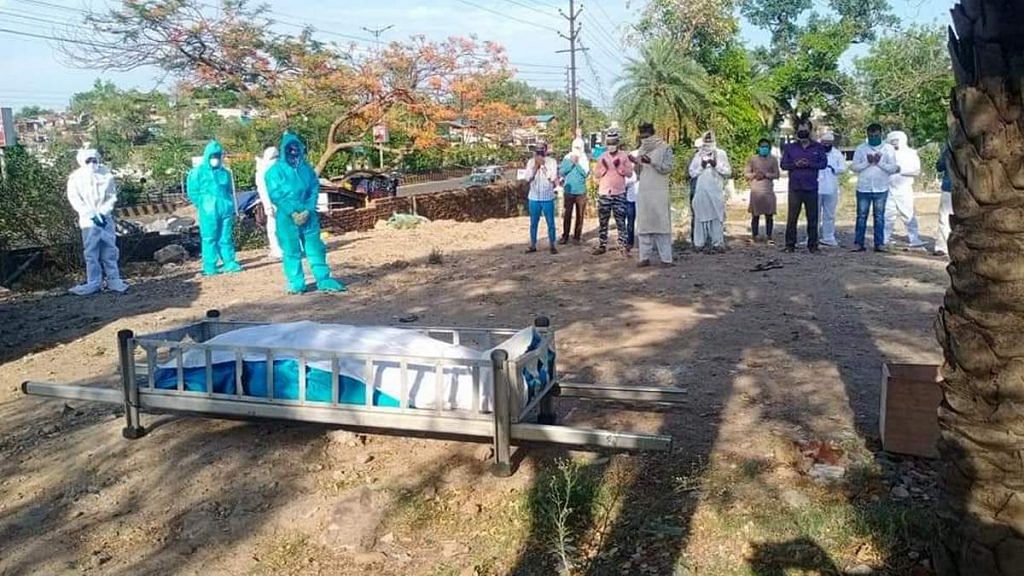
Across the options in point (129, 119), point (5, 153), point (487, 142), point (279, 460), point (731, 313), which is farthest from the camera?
point (129, 119)

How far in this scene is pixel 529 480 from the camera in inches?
162

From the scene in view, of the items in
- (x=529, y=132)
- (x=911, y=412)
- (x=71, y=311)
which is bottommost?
(x=71, y=311)

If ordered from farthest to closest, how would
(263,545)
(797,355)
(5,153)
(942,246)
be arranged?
(5,153) → (942,246) → (797,355) → (263,545)

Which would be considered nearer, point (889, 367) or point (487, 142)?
point (889, 367)

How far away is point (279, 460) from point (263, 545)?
2.42 feet

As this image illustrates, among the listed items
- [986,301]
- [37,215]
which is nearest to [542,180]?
[37,215]

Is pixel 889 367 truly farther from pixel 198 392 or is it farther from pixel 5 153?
pixel 5 153

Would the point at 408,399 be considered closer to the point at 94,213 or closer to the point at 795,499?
the point at 795,499

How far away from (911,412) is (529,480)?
1.80m

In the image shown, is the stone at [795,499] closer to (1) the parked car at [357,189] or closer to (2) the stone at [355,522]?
(2) the stone at [355,522]

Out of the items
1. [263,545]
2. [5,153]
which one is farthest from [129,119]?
[263,545]

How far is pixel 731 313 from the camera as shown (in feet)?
25.0

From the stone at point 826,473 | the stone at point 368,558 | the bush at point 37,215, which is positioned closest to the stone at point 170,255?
the bush at point 37,215

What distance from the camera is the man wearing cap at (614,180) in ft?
37.9
